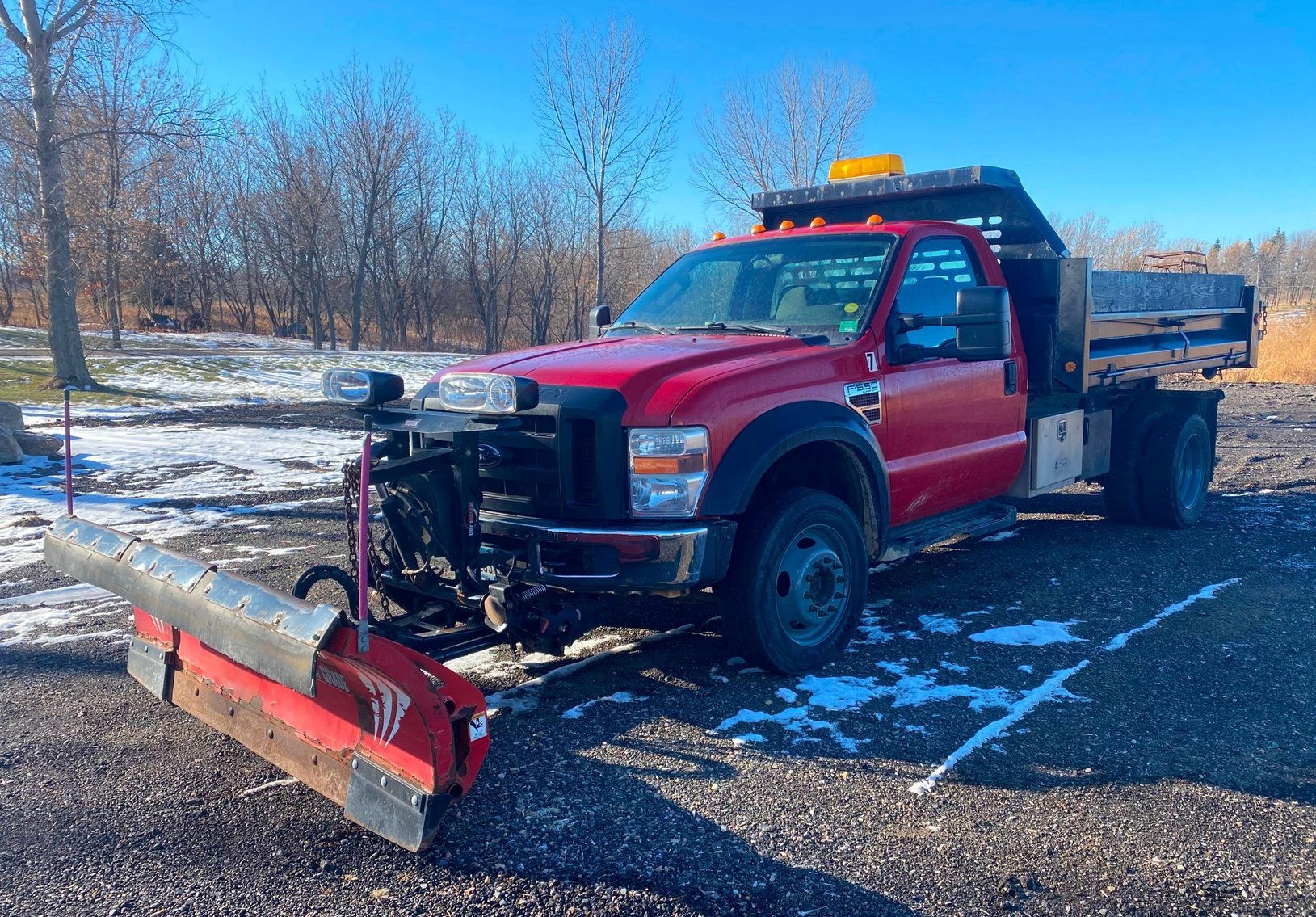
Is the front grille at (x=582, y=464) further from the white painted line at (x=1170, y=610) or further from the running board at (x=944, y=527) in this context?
the white painted line at (x=1170, y=610)

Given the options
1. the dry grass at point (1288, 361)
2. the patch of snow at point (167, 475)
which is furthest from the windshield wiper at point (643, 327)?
the dry grass at point (1288, 361)

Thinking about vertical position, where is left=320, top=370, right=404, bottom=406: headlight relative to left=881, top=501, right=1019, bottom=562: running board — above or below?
above

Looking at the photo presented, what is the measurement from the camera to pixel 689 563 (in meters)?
3.70

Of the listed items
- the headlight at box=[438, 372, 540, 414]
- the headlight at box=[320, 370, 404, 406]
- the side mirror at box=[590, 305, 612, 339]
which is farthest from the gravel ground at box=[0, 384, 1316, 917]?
the side mirror at box=[590, 305, 612, 339]

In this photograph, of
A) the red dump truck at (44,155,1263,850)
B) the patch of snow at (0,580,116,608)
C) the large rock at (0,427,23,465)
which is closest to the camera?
the red dump truck at (44,155,1263,850)

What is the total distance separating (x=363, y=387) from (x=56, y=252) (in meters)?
16.7

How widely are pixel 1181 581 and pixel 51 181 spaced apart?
18.3m

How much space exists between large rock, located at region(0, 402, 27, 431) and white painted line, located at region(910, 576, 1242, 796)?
34.0 feet

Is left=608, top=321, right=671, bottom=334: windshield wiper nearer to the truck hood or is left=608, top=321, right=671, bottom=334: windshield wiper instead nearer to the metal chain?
the truck hood

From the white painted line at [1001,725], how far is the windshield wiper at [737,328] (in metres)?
2.03

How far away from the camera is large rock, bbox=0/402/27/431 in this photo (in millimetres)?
10219

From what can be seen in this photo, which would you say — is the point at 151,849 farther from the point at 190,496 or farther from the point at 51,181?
the point at 51,181

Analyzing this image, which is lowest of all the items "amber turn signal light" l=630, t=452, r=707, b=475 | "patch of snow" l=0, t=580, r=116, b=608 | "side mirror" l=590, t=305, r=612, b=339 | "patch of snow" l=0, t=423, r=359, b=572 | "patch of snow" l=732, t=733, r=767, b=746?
"patch of snow" l=732, t=733, r=767, b=746

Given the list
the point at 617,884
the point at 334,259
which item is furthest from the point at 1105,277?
the point at 334,259
